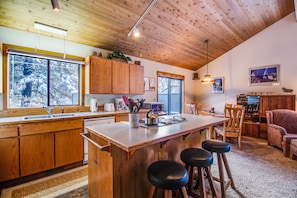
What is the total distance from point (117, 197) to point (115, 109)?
2.62 meters

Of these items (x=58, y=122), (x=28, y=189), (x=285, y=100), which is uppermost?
(x=285, y=100)

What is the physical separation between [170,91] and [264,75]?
3.09 m

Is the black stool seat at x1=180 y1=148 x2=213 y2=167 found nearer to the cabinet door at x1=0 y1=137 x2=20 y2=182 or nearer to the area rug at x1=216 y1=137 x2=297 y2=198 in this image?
the area rug at x1=216 y1=137 x2=297 y2=198

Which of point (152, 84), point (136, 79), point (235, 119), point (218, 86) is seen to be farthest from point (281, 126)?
point (136, 79)

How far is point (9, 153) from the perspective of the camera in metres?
2.13

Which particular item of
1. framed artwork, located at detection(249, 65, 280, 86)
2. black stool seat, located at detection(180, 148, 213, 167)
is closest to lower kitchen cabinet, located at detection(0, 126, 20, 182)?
black stool seat, located at detection(180, 148, 213, 167)

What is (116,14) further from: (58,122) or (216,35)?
(216,35)

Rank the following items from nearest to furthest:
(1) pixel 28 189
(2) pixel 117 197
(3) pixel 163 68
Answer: (2) pixel 117 197, (1) pixel 28 189, (3) pixel 163 68

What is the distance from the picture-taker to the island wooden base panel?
54.2 inches

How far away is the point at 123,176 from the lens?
4.74 ft

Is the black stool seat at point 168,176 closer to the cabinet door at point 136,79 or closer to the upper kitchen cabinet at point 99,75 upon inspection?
the upper kitchen cabinet at point 99,75

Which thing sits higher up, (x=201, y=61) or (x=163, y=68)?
(x=201, y=61)

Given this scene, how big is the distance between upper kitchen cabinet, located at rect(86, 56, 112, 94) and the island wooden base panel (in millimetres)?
1736

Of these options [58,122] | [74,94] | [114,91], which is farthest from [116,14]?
[58,122]
